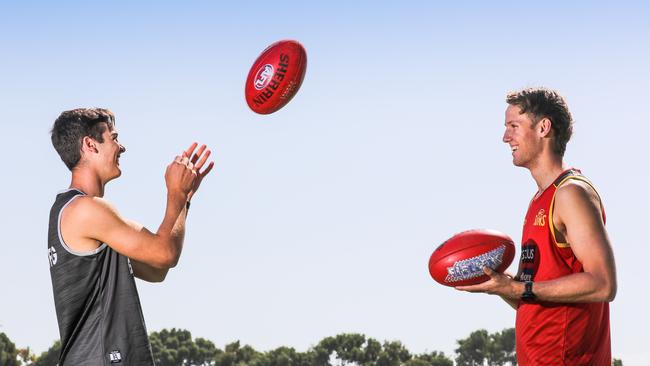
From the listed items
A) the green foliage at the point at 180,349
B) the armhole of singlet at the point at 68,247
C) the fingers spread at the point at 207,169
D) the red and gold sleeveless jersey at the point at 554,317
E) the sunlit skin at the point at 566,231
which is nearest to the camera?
the sunlit skin at the point at 566,231

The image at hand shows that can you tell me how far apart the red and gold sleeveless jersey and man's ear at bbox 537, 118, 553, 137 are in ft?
1.05

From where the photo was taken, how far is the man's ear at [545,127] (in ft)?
19.7

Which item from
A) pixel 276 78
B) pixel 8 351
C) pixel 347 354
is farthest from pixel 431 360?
pixel 276 78

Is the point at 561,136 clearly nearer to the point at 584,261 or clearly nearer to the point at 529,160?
the point at 529,160

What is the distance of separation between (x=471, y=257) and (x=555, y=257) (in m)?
0.64

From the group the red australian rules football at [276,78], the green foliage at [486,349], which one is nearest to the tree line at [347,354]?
the green foliage at [486,349]

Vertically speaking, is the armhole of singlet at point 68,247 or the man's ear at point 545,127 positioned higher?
the man's ear at point 545,127

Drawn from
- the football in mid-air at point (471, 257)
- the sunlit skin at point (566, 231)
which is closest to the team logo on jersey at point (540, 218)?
the sunlit skin at point (566, 231)

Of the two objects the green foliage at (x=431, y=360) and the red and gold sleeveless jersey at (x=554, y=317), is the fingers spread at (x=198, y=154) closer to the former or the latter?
the red and gold sleeveless jersey at (x=554, y=317)

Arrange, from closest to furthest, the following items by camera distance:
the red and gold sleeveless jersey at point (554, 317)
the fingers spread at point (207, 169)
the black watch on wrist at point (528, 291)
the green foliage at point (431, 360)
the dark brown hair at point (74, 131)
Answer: the black watch on wrist at point (528, 291) → the red and gold sleeveless jersey at point (554, 317) → the dark brown hair at point (74, 131) → the fingers spread at point (207, 169) → the green foliage at point (431, 360)

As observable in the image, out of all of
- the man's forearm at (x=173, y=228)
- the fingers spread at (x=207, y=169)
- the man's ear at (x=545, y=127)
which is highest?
the man's ear at (x=545, y=127)

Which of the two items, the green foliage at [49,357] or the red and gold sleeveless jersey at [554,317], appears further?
the green foliage at [49,357]

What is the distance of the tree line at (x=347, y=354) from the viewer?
2552 inches

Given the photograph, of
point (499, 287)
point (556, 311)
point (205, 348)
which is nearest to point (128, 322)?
point (499, 287)
